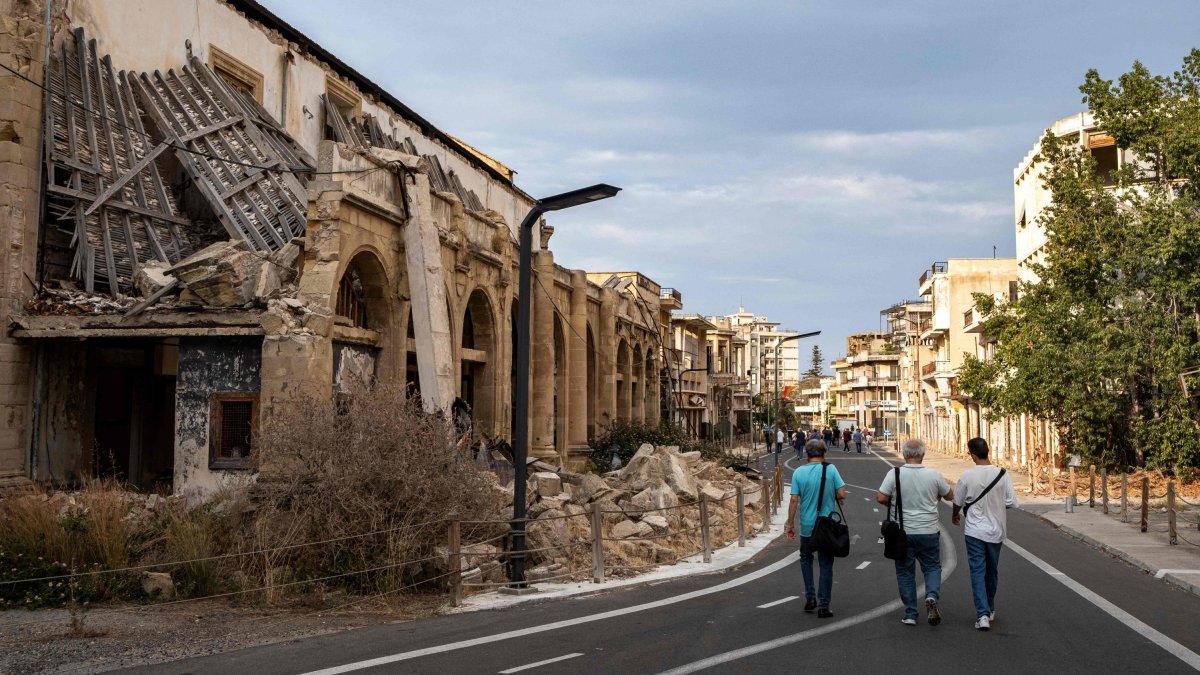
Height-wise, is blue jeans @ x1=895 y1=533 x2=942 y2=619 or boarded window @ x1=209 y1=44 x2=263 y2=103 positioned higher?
boarded window @ x1=209 y1=44 x2=263 y2=103

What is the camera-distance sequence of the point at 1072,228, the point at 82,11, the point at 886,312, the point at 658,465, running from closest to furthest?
1. the point at 82,11
2. the point at 658,465
3. the point at 1072,228
4. the point at 886,312

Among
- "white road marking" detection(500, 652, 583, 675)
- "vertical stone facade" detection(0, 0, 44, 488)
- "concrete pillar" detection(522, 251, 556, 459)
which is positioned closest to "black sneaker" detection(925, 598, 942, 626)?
"white road marking" detection(500, 652, 583, 675)

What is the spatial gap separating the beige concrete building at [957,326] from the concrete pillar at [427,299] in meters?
47.9

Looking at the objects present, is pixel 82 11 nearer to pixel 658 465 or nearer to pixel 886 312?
pixel 658 465

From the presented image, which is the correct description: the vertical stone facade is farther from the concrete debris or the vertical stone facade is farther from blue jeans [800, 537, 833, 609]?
blue jeans [800, 537, 833, 609]

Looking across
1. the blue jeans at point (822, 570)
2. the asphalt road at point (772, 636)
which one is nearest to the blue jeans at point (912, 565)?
Answer: the asphalt road at point (772, 636)

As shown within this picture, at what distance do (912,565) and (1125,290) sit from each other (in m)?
25.9

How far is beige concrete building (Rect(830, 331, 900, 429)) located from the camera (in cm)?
11894

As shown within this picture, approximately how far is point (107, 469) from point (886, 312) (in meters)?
131

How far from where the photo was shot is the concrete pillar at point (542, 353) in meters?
28.8

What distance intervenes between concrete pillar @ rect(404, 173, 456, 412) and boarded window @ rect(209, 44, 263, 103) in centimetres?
648

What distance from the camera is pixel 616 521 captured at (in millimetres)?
17828

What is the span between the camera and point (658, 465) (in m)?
24.0

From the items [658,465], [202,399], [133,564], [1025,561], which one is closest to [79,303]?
[202,399]
